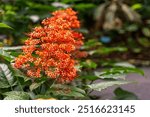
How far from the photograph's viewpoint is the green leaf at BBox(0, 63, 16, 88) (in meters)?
3.51

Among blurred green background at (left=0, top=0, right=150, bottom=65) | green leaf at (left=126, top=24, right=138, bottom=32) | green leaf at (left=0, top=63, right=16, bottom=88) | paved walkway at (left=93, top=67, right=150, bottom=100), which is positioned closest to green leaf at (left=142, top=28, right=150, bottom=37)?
blurred green background at (left=0, top=0, right=150, bottom=65)

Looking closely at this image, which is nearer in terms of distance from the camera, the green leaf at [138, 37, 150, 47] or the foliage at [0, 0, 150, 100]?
the foliage at [0, 0, 150, 100]

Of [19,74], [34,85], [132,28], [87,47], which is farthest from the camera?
[132,28]

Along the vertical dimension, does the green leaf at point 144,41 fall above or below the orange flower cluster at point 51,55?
below

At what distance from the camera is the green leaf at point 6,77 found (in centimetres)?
351

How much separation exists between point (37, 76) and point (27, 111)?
45 cm

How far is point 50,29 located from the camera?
10.8ft

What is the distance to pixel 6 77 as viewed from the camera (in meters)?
3.55

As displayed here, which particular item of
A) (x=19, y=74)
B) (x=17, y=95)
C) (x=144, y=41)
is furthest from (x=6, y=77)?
(x=144, y=41)

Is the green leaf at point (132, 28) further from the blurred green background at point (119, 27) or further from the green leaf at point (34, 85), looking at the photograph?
the green leaf at point (34, 85)

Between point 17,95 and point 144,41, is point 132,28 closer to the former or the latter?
point 144,41

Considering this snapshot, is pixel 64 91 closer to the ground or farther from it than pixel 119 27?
farther from it

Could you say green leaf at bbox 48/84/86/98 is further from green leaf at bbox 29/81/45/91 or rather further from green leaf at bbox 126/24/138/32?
green leaf at bbox 126/24/138/32

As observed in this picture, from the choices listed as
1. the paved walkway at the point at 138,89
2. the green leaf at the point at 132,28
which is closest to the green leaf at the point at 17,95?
the paved walkway at the point at 138,89
